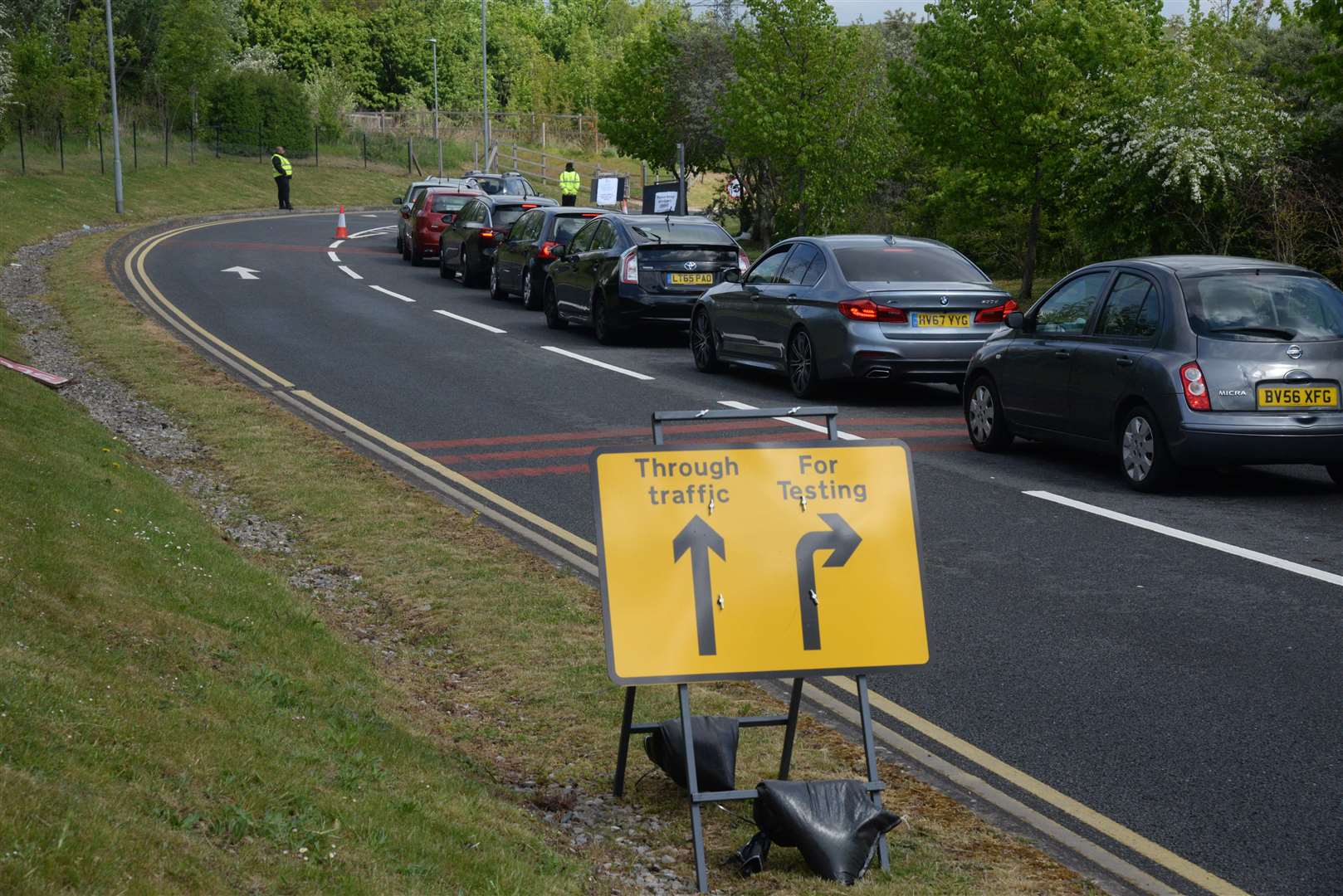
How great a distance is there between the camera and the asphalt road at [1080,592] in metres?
5.38

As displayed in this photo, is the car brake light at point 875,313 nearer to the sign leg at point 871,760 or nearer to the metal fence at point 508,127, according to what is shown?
the sign leg at point 871,760

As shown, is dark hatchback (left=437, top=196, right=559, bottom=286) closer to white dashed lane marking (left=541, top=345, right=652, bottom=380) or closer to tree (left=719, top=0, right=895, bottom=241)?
tree (left=719, top=0, right=895, bottom=241)

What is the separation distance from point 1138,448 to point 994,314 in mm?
4341

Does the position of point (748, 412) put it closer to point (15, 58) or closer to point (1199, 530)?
point (1199, 530)

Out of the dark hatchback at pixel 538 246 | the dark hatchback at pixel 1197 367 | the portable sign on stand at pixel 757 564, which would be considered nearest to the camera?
the portable sign on stand at pixel 757 564

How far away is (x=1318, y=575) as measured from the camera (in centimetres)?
832

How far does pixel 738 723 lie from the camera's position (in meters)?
5.32

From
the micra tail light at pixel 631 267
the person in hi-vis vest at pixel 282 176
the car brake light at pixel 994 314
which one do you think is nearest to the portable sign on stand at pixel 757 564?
the car brake light at pixel 994 314

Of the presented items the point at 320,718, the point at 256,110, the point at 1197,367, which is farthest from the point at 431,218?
the point at 256,110

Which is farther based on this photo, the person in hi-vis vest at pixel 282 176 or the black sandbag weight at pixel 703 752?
Answer: the person in hi-vis vest at pixel 282 176

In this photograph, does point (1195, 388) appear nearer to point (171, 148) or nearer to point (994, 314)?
point (994, 314)

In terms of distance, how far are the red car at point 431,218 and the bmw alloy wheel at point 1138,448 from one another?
24.2 m

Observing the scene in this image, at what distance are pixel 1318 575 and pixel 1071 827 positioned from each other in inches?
153

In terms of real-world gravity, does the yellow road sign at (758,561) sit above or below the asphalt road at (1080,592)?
above
